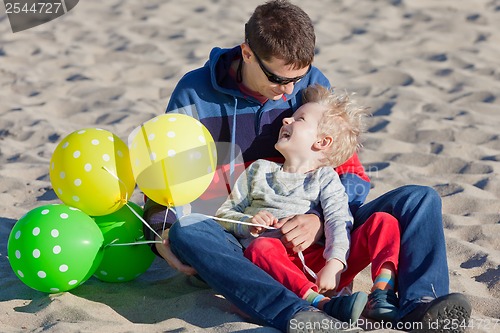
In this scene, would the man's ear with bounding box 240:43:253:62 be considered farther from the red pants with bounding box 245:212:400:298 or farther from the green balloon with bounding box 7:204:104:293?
the green balloon with bounding box 7:204:104:293

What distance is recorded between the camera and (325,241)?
11.4 ft

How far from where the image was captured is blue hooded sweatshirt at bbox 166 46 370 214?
3.78 metres

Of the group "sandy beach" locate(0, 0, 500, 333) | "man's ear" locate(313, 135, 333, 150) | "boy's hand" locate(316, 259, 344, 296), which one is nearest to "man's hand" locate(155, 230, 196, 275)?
"sandy beach" locate(0, 0, 500, 333)

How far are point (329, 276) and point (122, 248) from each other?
3.15ft

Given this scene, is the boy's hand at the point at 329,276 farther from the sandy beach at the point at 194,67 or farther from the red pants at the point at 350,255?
the sandy beach at the point at 194,67

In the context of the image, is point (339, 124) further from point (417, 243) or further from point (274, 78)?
point (417, 243)

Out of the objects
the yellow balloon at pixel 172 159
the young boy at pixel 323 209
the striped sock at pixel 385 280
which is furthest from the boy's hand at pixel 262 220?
the striped sock at pixel 385 280

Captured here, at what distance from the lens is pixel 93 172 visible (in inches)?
134

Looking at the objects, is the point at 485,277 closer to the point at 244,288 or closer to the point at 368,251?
the point at 368,251

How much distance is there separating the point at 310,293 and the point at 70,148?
1.21 meters

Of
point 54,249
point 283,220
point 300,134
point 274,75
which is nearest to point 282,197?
point 283,220

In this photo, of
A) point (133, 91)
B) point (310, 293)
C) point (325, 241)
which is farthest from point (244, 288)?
point (133, 91)

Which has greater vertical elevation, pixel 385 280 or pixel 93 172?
pixel 93 172

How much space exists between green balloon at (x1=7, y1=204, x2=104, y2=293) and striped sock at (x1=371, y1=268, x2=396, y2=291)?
3.88 feet
